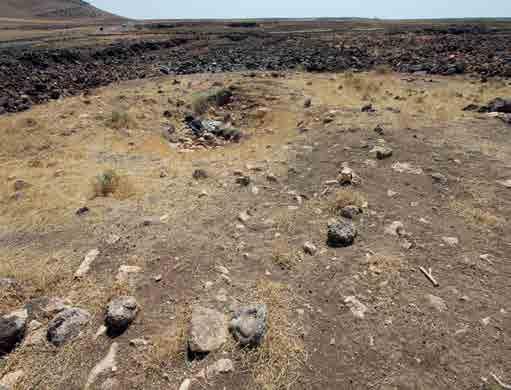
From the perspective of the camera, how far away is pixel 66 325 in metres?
3.54

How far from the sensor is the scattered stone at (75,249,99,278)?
14.2ft

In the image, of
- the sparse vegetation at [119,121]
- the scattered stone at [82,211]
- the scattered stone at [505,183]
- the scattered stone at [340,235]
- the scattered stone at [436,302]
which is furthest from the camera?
the sparse vegetation at [119,121]

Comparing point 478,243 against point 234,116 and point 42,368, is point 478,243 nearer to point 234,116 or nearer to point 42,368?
point 42,368

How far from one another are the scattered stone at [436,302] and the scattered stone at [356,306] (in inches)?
29.9

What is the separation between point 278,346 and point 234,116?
10031 millimetres

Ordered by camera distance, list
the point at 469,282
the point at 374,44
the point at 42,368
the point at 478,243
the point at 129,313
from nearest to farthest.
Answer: the point at 42,368
the point at 129,313
the point at 469,282
the point at 478,243
the point at 374,44

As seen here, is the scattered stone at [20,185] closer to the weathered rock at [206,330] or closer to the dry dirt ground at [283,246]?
the dry dirt ground at [283,246]

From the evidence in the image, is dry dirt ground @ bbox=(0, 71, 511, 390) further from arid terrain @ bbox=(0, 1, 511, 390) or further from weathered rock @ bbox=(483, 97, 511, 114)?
weathered rock @ bbox=(483, 97, 511, 114)

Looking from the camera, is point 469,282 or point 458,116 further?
point 458,116

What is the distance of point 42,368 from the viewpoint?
10.5 ft

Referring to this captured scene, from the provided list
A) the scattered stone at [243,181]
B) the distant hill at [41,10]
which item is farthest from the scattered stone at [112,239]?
the distant hill at [41,10]

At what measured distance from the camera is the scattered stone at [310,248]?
4.67 meters

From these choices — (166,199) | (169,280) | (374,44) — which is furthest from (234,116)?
(374,44)

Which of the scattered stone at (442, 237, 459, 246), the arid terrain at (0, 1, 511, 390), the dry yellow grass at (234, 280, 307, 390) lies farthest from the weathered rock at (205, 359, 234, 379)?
the scattered stone at (442, 237, 459, 246)
